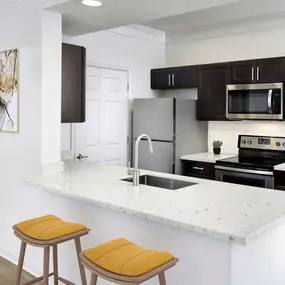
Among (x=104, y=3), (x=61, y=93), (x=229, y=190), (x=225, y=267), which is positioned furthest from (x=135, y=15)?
(x=225, y=267)

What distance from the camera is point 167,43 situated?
5242 mm

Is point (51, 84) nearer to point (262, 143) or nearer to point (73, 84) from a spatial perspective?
point (73, 84)

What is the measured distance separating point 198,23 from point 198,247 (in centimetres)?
338

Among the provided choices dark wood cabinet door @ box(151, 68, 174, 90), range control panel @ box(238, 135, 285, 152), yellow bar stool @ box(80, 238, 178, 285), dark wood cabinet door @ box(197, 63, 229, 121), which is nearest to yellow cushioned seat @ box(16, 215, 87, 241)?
yellow bar stool @ box(80, 238, 178, 285)

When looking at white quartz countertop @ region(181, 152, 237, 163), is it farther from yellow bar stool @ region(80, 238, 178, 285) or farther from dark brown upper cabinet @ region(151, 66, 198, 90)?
yellow bar stool @ region(80, 238, 178, 285)

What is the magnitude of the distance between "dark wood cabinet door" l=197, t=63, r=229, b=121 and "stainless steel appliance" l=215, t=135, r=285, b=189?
0.47 metres

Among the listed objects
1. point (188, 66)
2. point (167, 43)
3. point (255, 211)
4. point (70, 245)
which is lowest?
point (70, 245)

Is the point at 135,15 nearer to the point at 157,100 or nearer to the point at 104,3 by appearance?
the point at 104,3

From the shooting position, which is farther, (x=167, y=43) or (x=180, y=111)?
(x=167, y=43)

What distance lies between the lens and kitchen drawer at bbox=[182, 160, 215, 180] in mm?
4285

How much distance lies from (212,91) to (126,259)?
3.25 m

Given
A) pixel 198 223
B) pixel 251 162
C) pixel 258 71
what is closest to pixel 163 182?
pixel 198 223

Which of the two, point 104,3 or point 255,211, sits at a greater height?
point 104,3

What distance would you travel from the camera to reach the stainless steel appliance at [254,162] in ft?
12.4
